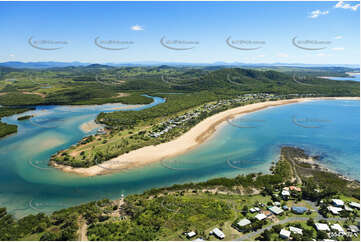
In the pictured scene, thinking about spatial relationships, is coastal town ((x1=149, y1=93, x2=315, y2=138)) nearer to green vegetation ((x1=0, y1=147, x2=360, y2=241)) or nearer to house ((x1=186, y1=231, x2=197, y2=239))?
green vegetation ((x1=0, y1=147, x2=360, y2=241))

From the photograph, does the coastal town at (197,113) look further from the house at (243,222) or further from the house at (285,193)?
the house at (243,222)

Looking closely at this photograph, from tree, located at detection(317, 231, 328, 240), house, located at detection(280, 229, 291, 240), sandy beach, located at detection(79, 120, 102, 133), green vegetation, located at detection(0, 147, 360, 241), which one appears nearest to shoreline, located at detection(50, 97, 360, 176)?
green vegetation, located at detection(0, 147, 360, 241)

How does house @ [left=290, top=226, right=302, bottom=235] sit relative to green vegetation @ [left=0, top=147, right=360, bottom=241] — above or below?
above

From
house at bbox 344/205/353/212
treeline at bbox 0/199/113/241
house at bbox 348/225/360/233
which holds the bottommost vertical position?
treeline at bbox 0/199/113/241

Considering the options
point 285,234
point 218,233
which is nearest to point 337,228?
point 285,234

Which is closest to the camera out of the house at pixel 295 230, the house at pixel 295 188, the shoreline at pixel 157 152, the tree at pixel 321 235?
the tree at pixel 321 235

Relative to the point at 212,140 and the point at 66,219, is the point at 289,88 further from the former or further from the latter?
the point at 66,219

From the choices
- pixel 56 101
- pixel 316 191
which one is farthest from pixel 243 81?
pixel 316 191

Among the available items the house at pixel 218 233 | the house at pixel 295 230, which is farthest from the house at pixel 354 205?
the house at pixel 218 233

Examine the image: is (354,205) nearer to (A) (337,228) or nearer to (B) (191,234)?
(A) (337,228)
